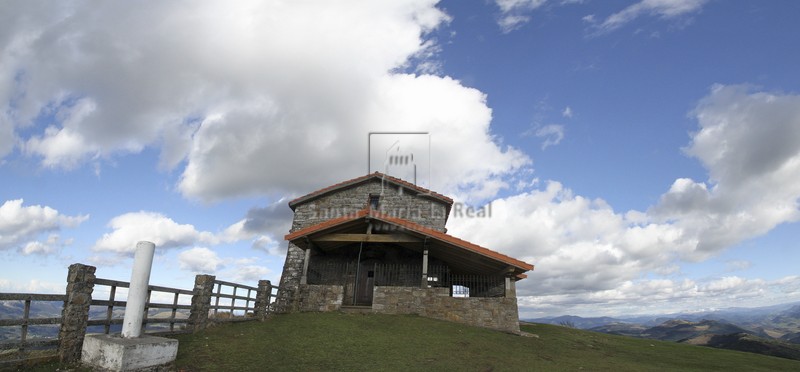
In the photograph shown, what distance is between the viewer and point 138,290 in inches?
289

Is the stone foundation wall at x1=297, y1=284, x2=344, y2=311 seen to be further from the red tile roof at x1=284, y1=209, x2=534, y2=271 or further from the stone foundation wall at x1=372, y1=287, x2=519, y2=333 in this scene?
the red tile roof at x1=284, y1=209, x2=534, y2=271

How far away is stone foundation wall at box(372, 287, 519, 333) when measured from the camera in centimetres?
1536

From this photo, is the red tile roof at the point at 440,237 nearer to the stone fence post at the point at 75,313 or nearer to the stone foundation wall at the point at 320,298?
the stone foundation wall at the point at 320,298

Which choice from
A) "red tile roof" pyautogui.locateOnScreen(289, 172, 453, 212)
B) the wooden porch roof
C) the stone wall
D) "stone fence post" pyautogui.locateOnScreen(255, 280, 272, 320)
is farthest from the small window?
"stone fence post" pyautogui.locateOnScreen(255, 280, 272, 320)

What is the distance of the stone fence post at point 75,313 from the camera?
696cm

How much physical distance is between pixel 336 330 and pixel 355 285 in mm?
7689

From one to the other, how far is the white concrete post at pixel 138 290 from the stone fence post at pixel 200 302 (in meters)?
3.36

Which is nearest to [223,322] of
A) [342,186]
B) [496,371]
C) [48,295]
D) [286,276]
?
[48,295]

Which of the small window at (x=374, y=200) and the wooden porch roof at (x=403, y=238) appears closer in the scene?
the wooden porch roof at (x=403, y=238)

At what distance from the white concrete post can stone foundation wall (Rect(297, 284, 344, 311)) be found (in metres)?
9.05

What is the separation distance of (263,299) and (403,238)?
617 centimetres

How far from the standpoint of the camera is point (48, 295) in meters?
6.89

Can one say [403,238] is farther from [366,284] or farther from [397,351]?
[397,351]

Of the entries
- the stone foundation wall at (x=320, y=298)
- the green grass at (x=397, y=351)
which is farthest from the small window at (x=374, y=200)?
the green grass at (x=397, y=351)
